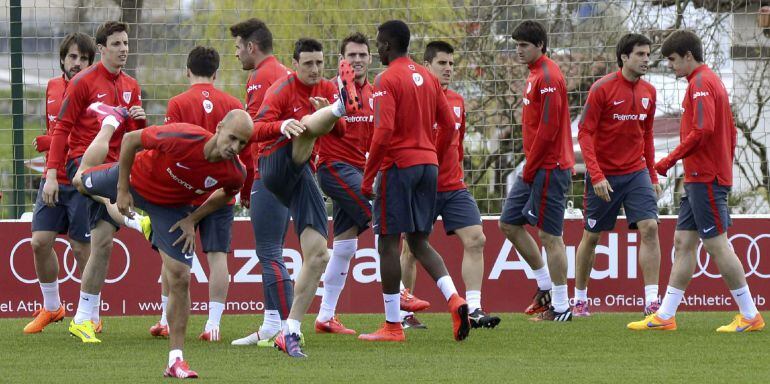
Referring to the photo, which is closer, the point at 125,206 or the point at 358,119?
the point at 125,206

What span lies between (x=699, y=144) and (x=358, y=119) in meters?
2.64

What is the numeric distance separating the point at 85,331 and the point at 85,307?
0.72ft

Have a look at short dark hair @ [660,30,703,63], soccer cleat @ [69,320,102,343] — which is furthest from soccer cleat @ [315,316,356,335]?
short dark hair @ [660,30,703,63]

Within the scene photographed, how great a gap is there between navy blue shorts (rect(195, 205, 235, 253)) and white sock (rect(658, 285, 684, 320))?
3.43 meters

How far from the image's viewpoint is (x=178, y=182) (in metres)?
7.59

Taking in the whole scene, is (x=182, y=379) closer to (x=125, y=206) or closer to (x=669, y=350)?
(x=125, y=206)

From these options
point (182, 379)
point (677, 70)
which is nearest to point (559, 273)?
point (677, 70)

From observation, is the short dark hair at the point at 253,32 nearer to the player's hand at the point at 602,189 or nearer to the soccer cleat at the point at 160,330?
the soccer cleat at the point at 160,330

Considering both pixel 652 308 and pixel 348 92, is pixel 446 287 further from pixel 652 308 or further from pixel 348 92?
pixel 652 308

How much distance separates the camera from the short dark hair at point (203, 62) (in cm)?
987

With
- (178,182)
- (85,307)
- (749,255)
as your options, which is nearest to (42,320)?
(85,307)

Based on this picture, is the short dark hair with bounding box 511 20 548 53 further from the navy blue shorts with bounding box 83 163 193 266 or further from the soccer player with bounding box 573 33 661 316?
the navy blue shorts with bounding box 83 163 193 266

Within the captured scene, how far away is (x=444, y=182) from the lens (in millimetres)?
10969

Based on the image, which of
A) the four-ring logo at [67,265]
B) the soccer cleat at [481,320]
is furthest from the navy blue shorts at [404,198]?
the four-ring logo at [67,265]
